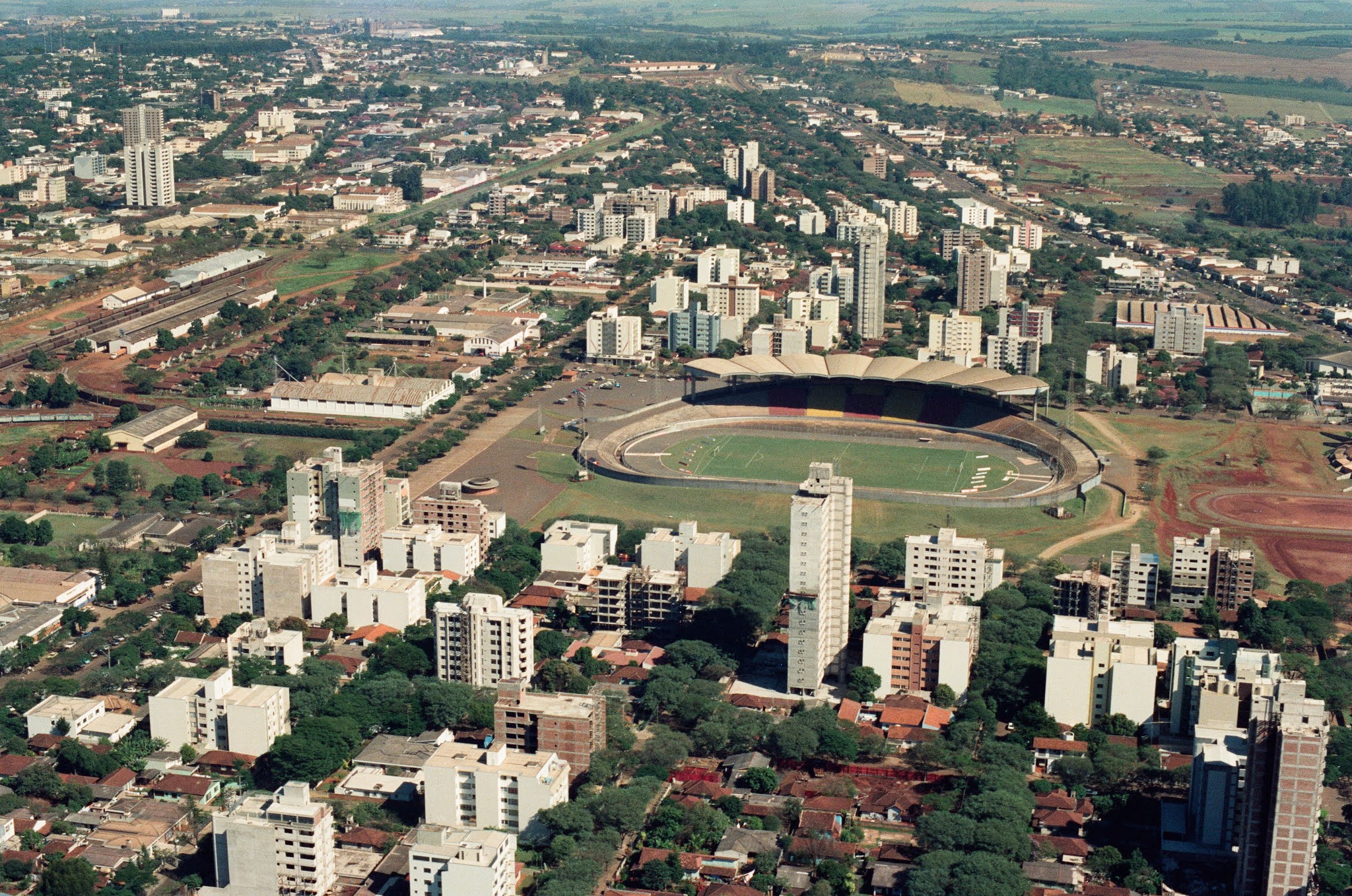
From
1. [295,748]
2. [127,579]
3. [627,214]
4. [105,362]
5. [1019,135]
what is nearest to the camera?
[295,748]

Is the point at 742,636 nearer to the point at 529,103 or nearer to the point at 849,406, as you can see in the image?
the point at 849,406

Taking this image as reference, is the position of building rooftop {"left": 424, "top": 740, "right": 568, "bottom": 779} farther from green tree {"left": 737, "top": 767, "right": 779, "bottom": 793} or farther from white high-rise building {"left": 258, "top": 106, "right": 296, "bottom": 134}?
white high-rise building {"left": 258, "top": 106, "right": 296, "bottom": 134}

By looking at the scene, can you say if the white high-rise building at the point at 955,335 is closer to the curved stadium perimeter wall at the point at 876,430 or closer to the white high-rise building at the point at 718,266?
the curved stadium perimeter wall at the point at 876,430

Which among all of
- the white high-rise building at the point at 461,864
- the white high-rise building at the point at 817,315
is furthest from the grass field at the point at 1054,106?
the white high-rise building at the point at 461,864

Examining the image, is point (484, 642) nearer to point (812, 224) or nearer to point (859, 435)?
point (859, 435)

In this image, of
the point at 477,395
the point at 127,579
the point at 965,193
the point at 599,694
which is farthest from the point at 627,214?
the point at 599,694

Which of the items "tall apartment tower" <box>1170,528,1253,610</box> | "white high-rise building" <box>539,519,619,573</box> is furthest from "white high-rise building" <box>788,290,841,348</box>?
"tall apartment tower" <box>1170,528,1253,610</box>
